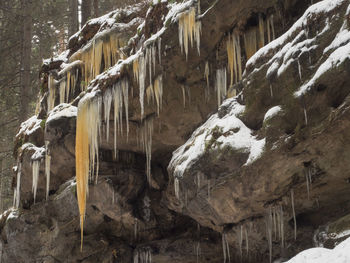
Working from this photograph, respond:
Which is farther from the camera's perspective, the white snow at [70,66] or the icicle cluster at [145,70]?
the white snow at [70,66]


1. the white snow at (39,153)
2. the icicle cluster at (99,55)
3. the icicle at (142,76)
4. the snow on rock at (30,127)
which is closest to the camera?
the icicle at (142,76)

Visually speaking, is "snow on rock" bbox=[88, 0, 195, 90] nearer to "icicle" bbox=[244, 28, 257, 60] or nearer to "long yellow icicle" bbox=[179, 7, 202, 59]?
"long yellow icicle" bbox=[179, 7, 202, 59]

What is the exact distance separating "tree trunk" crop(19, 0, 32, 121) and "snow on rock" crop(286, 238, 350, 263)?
1156 cm

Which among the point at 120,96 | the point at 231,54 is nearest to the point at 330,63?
the point at 231,54

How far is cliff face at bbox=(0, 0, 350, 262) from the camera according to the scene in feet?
17.4

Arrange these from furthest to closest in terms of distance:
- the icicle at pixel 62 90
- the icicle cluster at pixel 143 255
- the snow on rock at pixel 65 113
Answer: the icicle at pixel 62 90
the icicle cluster at pixel 143 255
the snow on rock at pixel 65 113

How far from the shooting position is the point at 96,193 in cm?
898

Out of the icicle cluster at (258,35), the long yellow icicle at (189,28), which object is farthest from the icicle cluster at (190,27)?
the icicle cluster at (258,35)

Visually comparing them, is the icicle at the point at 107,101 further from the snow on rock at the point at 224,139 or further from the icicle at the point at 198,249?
the icicle at the point at 198,249

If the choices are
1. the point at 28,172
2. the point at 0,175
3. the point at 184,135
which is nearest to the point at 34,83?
the point at 0,175

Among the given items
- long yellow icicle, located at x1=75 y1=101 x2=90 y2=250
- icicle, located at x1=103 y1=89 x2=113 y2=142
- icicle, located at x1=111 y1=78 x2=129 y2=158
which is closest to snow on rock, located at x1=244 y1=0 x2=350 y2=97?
icicle, located at x1=111 y1=78 x2=129 y2=158

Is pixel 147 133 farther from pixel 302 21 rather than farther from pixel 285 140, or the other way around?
pixel 302 21

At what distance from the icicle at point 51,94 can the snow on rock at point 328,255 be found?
8019 millimetres

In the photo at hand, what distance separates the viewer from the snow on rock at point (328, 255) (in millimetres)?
3106
